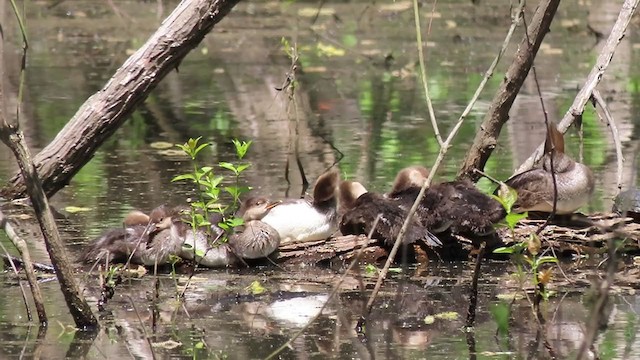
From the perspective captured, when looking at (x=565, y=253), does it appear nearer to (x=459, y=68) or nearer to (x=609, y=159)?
(x=609, y=159)

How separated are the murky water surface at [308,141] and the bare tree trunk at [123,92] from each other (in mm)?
369

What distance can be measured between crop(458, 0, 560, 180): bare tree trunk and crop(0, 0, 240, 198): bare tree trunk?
176 cm

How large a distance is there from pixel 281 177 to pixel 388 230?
277cm

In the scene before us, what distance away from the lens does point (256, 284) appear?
21.7 feet

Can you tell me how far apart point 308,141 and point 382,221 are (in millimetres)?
4395

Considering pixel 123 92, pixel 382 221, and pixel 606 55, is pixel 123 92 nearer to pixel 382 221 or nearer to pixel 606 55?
pixel 382 221

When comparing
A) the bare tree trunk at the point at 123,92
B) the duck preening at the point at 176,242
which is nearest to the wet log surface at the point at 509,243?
the duck preening at the point at 176,242

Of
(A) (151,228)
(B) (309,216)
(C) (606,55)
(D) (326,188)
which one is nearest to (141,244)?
(A) (151,228)

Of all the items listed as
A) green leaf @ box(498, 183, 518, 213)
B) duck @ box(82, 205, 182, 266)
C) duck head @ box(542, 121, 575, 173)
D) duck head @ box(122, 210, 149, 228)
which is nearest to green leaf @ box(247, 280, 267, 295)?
duck @ box(82, 205, 182, 266)

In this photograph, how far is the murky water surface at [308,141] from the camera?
569 centimetres

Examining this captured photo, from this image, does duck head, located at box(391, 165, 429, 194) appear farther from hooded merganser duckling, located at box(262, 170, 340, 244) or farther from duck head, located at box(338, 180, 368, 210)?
hooded merganser duckling, located at box(262, 170, 340, 244)

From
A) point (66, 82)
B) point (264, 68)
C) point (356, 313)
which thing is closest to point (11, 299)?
point (356, 313)

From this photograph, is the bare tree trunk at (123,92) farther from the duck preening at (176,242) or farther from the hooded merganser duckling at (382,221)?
the hooded merganser duckling at (382,221)

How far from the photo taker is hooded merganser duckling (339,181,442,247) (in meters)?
7.21
